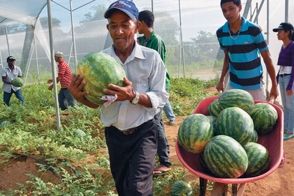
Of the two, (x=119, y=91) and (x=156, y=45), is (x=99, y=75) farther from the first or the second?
(x=156, y=45)

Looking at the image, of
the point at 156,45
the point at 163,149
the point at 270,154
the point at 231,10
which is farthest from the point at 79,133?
the point at 270,154

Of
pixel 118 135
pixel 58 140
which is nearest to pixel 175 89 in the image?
pixel 58 140

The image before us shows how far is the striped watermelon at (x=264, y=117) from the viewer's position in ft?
9.86

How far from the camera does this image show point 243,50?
163 inches

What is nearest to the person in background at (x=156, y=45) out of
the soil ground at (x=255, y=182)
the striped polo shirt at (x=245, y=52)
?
the soil ground at (x=255, y=182)

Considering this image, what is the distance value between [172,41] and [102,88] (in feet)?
54.0

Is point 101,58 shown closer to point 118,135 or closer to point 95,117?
point 118,135

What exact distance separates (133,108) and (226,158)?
2.62 feet

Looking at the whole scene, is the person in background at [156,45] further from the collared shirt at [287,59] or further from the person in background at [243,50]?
the collared shirt at [287,59]

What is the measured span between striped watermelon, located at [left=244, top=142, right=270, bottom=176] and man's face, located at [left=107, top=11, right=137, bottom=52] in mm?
1129

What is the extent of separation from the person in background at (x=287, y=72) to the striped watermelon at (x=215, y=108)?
305cm

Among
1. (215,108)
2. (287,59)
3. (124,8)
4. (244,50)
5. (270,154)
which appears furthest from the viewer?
(287,59)

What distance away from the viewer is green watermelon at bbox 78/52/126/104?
2631 millimetres

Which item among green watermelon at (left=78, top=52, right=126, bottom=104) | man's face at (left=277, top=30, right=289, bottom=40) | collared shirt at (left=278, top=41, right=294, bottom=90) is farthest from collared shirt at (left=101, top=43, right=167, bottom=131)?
man's face at (left=277, top=30, right=289, bottom=40)
